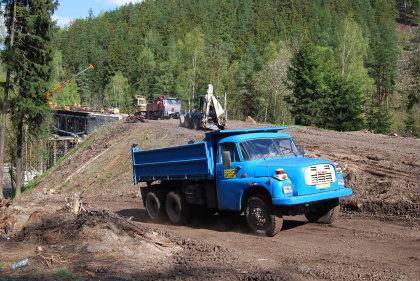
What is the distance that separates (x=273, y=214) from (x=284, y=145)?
202cm

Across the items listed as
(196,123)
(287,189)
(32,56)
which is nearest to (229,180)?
(287,189)

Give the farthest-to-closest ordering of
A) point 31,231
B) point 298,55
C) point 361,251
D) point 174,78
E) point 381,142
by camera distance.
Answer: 1. point 174,78
2. point 298,55
3. point 381,142
4. point 31,231
5. point 361,251

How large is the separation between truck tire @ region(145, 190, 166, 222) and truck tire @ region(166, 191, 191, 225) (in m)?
0.28

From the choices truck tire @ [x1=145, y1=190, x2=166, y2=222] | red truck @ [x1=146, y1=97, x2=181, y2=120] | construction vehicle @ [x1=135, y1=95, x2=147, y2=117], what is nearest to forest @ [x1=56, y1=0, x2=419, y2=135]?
red truck @ [x1=146, y1=97, x2=181, y2=120]

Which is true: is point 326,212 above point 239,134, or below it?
below

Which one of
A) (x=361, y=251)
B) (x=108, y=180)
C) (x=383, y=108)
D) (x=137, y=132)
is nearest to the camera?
(x=361, y=251)

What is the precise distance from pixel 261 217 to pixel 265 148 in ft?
5.50

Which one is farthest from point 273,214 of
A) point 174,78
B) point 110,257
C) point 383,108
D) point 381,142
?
point 174,78

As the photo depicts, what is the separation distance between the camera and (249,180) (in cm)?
953

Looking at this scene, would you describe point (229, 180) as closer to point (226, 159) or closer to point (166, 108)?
point (226, 159)

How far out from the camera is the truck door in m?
9.91

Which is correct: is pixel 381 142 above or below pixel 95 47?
below

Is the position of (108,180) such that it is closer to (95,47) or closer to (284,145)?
(284,145)

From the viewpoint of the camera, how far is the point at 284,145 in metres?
10.5
